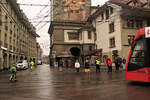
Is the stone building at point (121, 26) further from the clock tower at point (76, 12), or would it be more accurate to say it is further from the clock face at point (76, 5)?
the clock tower at point (76, 12)

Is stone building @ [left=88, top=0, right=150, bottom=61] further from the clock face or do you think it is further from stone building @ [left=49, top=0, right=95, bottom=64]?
the clock face

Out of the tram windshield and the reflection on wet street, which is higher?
the tram windshield

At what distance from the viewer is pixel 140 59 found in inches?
333

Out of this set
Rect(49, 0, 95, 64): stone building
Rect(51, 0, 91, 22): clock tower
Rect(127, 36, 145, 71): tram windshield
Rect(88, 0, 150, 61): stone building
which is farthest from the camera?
Rect(51, 0, 91, 22): clock tower

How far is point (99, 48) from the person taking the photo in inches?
1319

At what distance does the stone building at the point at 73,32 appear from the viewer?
120ft

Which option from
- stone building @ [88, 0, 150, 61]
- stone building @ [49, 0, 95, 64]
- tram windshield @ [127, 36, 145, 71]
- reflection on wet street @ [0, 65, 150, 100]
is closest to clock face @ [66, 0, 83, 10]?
stone building @ [49, 0, 95, 64]

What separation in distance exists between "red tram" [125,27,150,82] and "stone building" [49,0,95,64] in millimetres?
27123

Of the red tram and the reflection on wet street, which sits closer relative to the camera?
the reflection on wet street

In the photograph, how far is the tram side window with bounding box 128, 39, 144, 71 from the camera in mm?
8439

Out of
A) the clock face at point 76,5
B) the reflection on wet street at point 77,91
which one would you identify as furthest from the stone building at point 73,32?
the reflection on wet street at point 77,91

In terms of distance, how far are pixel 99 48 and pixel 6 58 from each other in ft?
61.7

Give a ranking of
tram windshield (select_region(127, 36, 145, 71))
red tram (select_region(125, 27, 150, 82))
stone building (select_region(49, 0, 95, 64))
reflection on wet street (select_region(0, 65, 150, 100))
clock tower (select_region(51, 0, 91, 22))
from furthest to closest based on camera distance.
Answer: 1. clock tower (select_region(51, 0, 91, 22))
2. stone building (select_region(49, 0, 95, 64))
3. tram windshield (select_region(127, 36, 145, 71))
4. red tram (select_region(125, 27, 150, 82))
5. reflection on wet street (select_region(0, 65, 150, 100))

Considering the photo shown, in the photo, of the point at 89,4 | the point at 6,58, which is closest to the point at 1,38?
the point at 6,58
